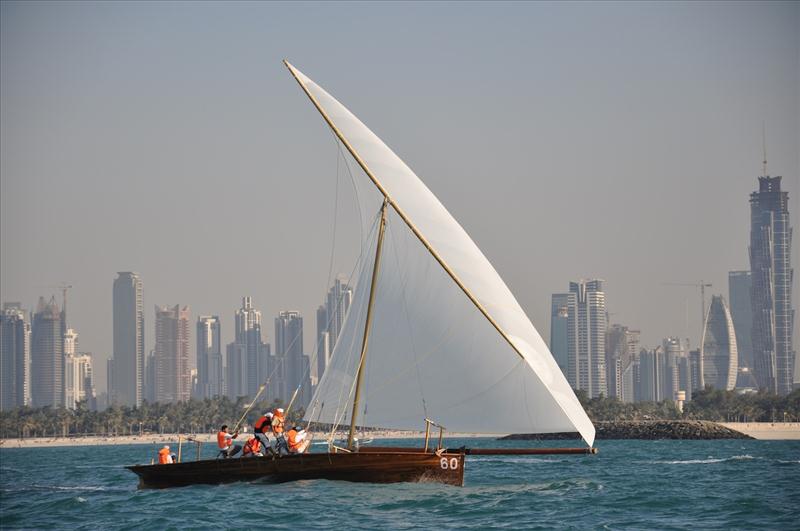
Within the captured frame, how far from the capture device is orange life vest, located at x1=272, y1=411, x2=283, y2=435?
38562 mm

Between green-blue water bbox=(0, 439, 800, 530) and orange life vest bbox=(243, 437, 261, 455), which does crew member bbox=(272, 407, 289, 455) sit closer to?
orange life vest bbox=(243, 437, 261, 455)

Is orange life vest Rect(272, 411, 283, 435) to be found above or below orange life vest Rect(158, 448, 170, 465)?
above

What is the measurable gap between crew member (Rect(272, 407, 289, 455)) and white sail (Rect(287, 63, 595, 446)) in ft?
7.19

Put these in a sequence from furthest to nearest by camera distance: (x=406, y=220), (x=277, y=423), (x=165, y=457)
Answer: (x=165, y=457) → (x=277, y=423) → (x=406, y=220)

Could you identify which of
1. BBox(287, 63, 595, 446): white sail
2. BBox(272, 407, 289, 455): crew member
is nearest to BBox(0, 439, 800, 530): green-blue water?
BBox(272, 407, 289, 455): crew member

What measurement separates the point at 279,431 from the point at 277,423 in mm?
266

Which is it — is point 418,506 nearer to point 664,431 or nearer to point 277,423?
point 277,423

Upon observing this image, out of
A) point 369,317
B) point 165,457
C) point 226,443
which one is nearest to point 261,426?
point 226,443

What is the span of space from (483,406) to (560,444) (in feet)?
367

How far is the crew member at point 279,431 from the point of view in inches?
1520

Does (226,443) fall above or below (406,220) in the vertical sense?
below

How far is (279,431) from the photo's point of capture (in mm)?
38688

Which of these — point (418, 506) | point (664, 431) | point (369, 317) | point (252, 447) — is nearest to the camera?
point (418, 506)

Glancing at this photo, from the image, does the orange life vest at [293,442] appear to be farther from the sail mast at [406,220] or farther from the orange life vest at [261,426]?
the sail mast at [406,220]
